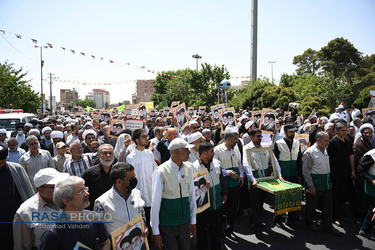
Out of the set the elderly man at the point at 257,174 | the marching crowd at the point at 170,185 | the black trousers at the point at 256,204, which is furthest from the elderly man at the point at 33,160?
the black trousers at the point at 256,204

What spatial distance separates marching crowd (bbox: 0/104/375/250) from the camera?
264cm

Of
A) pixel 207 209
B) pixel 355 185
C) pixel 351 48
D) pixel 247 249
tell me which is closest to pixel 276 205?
pixel 247 249

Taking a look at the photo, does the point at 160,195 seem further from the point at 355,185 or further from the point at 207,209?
the point at 355,185

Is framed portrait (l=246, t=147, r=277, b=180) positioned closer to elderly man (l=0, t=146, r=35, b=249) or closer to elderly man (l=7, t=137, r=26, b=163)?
elderly man (l=0, t=146, r=35, b=249)

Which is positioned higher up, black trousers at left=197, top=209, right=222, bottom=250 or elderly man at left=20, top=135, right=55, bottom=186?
elderly man at left=20, top=135, right=55, bottom=186

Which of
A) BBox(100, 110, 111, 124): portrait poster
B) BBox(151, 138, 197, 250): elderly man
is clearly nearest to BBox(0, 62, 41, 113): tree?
BBox(100, 110, 111, 124): portrait poster

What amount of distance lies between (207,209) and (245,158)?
1461 millimetres

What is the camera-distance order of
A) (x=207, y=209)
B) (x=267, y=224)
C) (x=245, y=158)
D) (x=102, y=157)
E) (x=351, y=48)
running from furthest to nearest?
(x=351, y=48) → (x=267, y=224) → (x=245, y=158) → (x=207, y=209) → (x=102, y=157)

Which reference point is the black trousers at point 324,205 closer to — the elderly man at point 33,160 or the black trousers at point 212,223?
the black trousers at point 212,223

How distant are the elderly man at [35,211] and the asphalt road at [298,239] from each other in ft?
10.8

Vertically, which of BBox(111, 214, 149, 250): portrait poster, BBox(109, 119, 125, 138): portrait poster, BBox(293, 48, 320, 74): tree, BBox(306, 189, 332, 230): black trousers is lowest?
BBox(306, 189, 332, 230): black trousers

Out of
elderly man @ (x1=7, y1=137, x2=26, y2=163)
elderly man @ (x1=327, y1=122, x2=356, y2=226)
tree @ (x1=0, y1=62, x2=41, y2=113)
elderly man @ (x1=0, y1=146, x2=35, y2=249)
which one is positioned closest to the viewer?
elderly man @ (x1=0, y1=146, x2=35, y2=249)

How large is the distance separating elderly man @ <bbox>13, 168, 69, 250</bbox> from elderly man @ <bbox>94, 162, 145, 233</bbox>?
47 cm

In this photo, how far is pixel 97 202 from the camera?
2811mm
